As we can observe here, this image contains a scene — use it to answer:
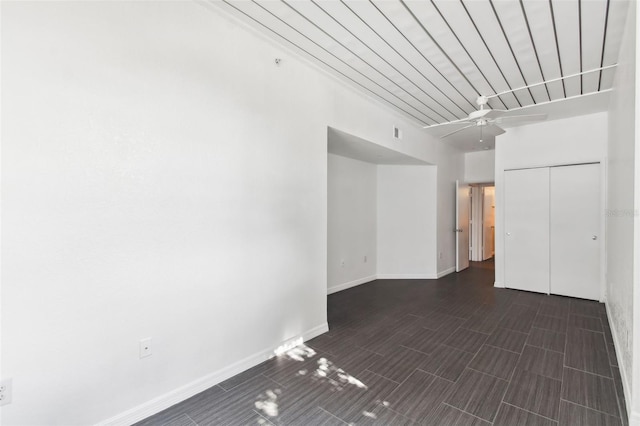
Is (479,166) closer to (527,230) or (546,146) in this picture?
(546,146)

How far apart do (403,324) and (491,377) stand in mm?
1220

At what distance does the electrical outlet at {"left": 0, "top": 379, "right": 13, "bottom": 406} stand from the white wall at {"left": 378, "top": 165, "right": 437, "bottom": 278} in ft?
17.5

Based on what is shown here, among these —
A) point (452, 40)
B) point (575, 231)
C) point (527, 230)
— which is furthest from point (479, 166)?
point (452, 40)

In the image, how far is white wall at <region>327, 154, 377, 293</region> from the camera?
16.5 feet

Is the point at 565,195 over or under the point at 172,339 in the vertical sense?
over

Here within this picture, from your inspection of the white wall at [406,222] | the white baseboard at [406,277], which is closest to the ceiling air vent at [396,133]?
the white wall at [406,222]

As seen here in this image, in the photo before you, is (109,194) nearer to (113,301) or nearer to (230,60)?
(113,301)

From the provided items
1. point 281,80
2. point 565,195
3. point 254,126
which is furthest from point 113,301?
point 565,195

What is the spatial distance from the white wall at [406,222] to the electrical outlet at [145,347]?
4709mm

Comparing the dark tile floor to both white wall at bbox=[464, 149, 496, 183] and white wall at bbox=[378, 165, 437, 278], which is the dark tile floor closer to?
white wall at bbox=[378, 165, 437, 278]

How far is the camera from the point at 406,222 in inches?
237

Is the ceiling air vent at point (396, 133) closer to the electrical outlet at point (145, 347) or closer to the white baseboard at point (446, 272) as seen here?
the white baseboard at point (446, 272)

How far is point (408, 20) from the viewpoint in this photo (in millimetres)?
2379

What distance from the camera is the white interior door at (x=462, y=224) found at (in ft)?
21.3
